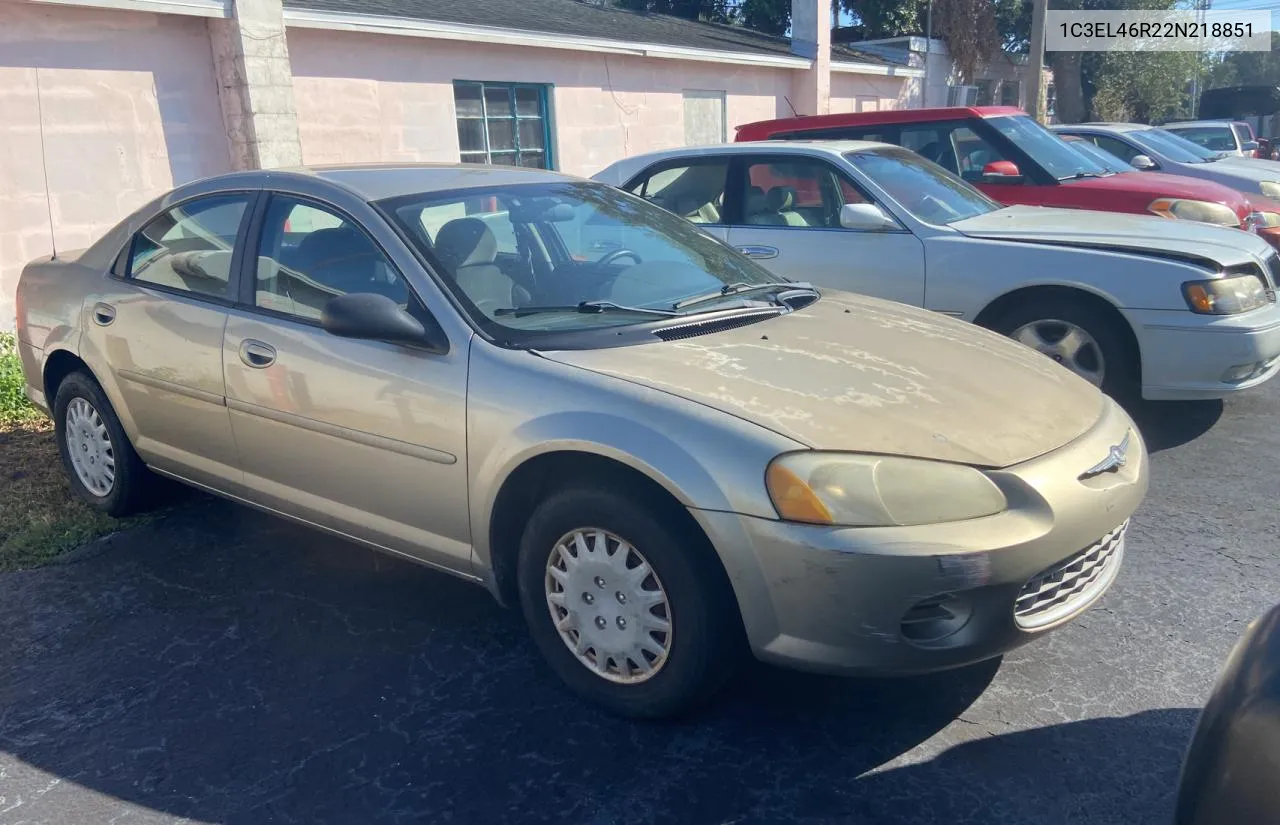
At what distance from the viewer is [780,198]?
21.2ft

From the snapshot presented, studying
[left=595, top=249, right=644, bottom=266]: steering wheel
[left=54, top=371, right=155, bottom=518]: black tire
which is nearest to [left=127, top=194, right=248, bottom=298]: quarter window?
[left=54, top=371, right=155, bottom=518]: black tire

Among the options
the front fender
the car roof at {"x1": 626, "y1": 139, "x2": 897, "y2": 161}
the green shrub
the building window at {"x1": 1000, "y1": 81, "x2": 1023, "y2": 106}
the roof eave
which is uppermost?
the roof eave

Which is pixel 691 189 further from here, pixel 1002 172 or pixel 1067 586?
pixel 1067 586

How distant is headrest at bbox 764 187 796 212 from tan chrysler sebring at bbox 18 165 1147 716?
7.27 feet

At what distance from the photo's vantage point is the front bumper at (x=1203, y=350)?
507cm

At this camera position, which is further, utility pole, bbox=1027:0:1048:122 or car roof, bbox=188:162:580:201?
utility pole, bbox=1027:0:1048:122

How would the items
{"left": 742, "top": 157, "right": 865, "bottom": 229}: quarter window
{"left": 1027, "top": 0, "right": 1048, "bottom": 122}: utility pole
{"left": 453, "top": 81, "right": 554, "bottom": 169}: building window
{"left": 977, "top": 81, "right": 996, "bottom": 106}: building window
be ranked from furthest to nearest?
{"left": 977, "top": 81, "right": 996, "bottom": 106}: building window → {"left": 1027, "top": 0, "right": 1048, "bottom": 122}: utility pole → {"left": 453, "top": 81, "right": 554, "bottom": 169}: building window → {"left": 742, "top": 157, "right": 865, "bottom": 229}: quarter window

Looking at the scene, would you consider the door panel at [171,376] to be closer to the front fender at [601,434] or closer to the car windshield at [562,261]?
the car windshield at [562,261]

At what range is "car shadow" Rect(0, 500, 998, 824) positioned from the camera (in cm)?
276

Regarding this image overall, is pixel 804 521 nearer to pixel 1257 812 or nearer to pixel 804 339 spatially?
pixel 804 339

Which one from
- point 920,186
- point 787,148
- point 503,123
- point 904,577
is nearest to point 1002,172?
point 920,186

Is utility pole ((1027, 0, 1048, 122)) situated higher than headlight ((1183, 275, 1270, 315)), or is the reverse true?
utility pole ((1027, 0, 1048, 122))

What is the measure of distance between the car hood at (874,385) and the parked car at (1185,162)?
7.33 metres

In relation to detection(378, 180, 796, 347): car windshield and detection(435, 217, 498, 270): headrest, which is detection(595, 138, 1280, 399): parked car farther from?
detection(435, 217, 498, 270): headrest
